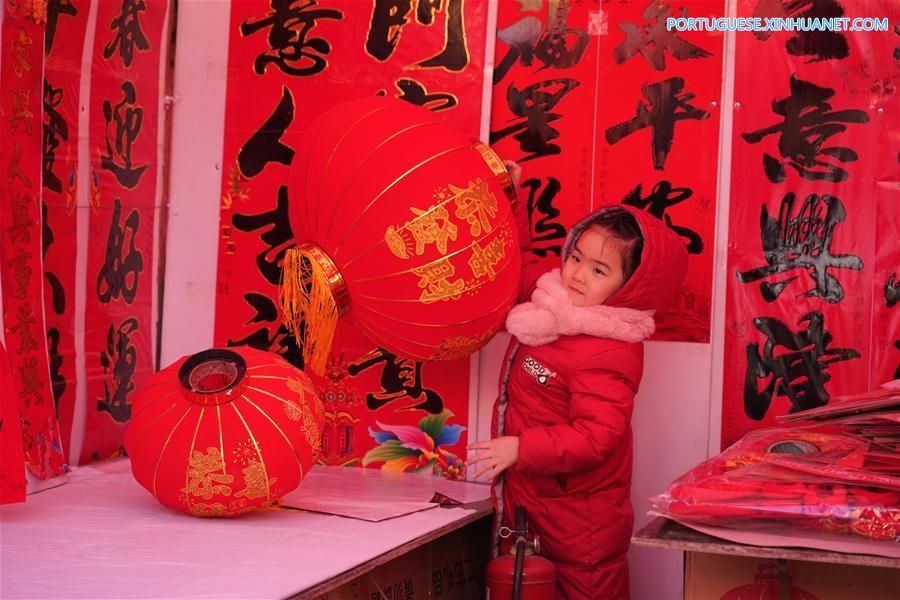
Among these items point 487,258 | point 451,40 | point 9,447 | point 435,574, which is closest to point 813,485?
point 487,258

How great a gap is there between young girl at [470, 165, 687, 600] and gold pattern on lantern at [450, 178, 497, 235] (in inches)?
12.2

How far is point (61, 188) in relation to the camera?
288 cm

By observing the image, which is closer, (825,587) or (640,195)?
(825,587)

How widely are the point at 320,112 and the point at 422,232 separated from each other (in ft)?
3.23

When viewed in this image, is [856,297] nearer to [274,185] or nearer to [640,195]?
[640,195]

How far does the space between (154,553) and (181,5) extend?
6.60ft

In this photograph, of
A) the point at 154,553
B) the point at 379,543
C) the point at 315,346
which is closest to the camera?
the point at 154,553

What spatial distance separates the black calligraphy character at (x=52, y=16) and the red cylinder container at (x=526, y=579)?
1.81 m

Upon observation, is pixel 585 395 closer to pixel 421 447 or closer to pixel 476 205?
pixel 476 205

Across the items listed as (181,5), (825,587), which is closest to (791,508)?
(825,587)

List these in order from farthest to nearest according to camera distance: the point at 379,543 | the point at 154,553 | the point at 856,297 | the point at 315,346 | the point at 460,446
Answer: the point at 460,446 → the point at 856,297 → the point at 315,346 → the point at 379,543 → the point at 154,553

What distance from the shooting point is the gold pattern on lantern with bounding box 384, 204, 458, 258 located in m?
2.49

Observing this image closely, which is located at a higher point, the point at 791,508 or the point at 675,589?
the point at 791,508

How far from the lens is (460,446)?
10.6 feet
